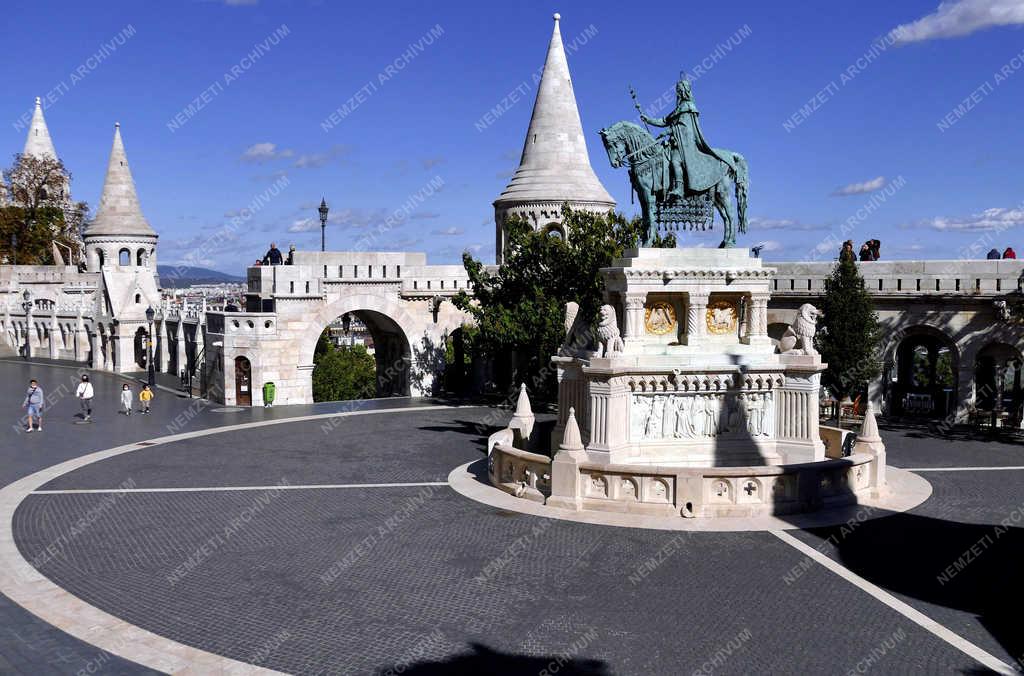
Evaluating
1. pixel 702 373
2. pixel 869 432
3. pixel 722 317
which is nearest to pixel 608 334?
pixel 702 373

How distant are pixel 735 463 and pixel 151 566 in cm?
974

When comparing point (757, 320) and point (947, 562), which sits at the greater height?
point (757, 320)

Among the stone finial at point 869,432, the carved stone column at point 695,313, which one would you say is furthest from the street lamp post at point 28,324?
the stone finial at point 869,432

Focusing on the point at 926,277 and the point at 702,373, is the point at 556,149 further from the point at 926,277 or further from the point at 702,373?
the point at 702,373

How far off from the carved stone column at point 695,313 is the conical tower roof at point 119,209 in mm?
34498

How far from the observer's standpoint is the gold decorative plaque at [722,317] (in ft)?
52.3

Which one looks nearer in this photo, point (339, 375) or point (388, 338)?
point (388, 338)

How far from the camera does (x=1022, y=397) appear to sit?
78.7 feet

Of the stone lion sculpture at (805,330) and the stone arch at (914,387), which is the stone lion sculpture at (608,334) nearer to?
the stone lion sculpture at (805,330)

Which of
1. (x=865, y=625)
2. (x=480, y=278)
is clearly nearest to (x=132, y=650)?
(x=865, y=625)

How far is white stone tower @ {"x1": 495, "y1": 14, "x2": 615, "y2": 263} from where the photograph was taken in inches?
1282

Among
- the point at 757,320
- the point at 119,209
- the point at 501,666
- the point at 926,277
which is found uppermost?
the point at 119,209

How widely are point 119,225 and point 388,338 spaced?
17988 mm

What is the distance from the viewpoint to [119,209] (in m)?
42.5
